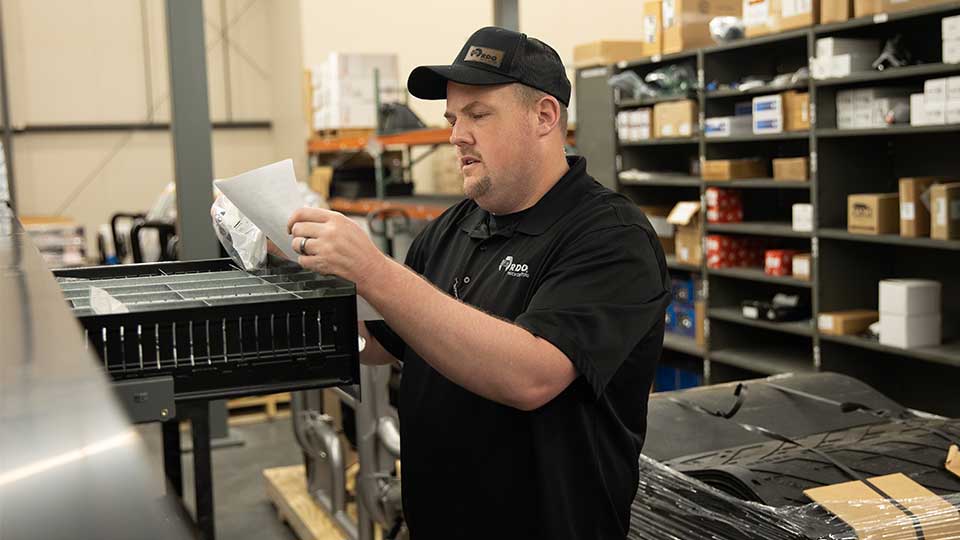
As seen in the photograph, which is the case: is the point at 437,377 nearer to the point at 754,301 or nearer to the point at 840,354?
the point at 840,354

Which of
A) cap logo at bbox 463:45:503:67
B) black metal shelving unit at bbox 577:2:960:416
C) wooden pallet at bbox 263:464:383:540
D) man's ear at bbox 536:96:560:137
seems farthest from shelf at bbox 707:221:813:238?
cap logo at bbox 463:45:503:67

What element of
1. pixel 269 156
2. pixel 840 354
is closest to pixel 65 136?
pixel 269 156

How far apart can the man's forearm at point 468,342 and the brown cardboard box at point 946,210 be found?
148 inches

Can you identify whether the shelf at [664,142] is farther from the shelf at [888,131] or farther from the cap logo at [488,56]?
the cap logo at [488,56]

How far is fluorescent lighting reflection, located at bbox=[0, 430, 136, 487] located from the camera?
0.47 metres

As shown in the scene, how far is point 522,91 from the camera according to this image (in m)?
1.82

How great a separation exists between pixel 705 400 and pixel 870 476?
1.88ft

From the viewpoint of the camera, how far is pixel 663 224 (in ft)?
23.2

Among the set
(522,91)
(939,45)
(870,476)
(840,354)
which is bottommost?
(840,354)

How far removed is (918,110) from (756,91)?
1.16 metres

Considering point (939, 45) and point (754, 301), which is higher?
point (939, 45)

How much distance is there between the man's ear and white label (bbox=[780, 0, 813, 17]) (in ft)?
13.0

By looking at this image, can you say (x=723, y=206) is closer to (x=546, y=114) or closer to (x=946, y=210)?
(x=946, y=210)

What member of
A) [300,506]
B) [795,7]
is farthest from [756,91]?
[300,506]
